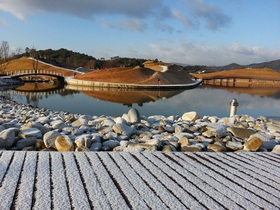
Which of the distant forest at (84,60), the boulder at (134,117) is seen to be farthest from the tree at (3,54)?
the boulder at (134,117)

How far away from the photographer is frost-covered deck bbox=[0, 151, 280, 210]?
6.44 ft

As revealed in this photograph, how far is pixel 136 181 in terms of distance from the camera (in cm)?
234

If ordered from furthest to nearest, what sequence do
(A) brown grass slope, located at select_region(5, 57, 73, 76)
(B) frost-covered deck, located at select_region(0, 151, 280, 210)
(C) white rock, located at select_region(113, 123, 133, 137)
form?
(A) brown grass slope, located at select_region(5, 57, 73, 76) → (C) white rock, located at select_region(113, 123, 133, 137) → (B) frost-covered deck, located at select_region(0, 151, 280, 210)

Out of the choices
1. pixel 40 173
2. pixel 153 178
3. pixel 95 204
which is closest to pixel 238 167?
pixel 153 178

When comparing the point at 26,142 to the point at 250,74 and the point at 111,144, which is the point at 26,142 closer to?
the point at 111,144

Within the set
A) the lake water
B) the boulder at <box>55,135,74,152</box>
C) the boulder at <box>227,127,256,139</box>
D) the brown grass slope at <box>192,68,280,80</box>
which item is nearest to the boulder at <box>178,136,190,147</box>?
the boulder at <box>227,127,256,139</box>

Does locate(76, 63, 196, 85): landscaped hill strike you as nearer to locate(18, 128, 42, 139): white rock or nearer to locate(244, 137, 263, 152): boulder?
locate(18, 128, 42, 139): white rock

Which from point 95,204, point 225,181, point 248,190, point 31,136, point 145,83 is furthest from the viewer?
point 145,83

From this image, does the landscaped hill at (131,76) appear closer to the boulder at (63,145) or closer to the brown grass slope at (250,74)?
the brown grass slope at (250,74)

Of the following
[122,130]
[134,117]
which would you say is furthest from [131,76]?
[122,130]

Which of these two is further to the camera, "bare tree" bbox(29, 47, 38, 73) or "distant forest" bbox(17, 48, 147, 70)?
"distant forest" bbox(17, 48, 147, 70)

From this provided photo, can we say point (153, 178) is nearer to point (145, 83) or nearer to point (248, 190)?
point (248, 190)

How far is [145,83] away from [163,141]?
92.4 ft

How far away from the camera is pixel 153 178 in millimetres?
2439
